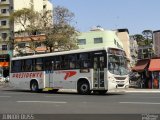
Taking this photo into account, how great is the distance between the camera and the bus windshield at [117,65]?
2572 cm

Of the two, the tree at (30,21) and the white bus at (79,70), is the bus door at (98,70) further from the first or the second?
the tree at (30,21)

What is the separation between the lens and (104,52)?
2567 centimetres

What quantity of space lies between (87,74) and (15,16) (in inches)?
1440


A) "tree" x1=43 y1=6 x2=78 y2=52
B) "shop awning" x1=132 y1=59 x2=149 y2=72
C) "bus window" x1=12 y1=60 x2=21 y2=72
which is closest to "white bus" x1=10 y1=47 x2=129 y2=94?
"bus window" x1=12 y1=60 x2=21 y2=72

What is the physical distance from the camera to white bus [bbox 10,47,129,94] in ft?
84.5

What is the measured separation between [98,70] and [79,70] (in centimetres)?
178

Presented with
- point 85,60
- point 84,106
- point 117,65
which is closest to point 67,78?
point 85,60

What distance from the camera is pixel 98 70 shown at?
26.0 metres

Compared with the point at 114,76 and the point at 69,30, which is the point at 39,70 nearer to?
the point at 114,76

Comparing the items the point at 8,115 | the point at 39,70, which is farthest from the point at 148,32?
the point at 8,115

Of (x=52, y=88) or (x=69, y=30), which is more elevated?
(x=69, y=30)

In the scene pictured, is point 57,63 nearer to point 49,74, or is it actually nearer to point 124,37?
point 49,74

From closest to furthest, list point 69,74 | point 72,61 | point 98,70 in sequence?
point 98,70, point 72,61, point 69,74

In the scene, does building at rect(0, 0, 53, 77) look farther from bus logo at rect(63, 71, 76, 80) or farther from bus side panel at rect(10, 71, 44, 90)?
bus logo at rect(63, 71, 76, 80)
